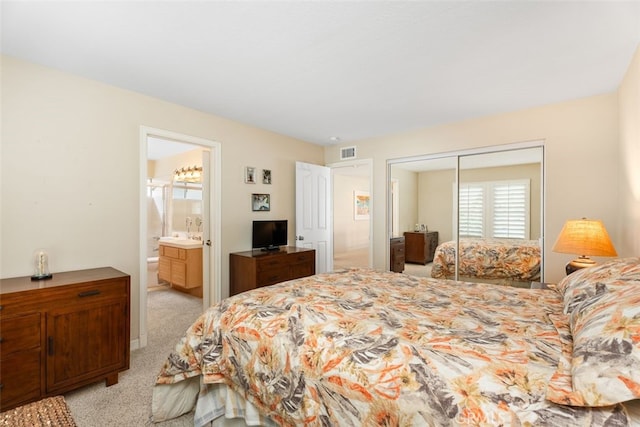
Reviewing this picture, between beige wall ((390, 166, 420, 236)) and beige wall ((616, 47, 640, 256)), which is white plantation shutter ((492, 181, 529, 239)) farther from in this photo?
beige wall ((390, 166, 420, 236))

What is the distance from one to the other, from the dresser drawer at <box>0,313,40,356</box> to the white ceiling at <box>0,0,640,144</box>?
1.91 m

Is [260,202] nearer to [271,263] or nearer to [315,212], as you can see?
[271,263]

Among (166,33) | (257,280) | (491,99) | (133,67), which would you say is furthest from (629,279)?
(133,67)

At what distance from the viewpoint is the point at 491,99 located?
10.3 feet

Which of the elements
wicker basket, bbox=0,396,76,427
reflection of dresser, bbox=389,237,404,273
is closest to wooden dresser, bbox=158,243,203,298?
reflection of dresser, bbox=389,237,404,273

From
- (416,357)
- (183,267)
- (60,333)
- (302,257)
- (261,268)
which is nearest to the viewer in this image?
(416,357)

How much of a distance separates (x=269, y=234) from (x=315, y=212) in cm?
106

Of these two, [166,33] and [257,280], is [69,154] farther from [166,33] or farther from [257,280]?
[257,280]

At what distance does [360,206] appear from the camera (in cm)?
544

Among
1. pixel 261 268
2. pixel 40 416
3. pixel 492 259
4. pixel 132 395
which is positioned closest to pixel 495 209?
pixel 492 259

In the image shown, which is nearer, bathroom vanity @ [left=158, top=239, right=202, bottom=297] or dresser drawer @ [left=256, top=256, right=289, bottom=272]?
dresser drawer @ [left=256, top=256, right=289, bottom=272]

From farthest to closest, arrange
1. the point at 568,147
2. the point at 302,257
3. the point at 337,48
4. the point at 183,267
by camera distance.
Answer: the point at 183,267, the point at 302,257, the point at 568,147, the point at 337,48

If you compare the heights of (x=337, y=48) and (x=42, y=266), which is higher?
(x=337, y=48)

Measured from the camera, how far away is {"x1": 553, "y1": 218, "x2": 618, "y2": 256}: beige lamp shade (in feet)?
7.86
